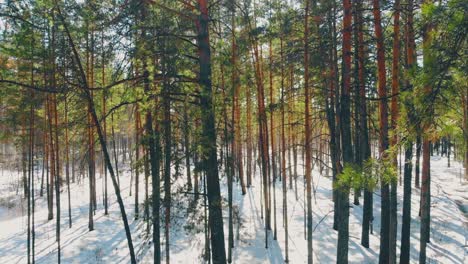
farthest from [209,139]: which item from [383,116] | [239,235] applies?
[239,235]

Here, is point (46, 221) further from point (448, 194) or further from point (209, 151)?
point (448, 194)

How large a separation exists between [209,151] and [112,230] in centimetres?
1315

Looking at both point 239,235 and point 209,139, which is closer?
point 209,139

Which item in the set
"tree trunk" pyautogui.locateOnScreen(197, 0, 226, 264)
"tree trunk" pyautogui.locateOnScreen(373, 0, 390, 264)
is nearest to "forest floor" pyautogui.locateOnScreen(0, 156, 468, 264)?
"tree trunk" pyautogui.locateOnScreen(197, 0, 226, 264)

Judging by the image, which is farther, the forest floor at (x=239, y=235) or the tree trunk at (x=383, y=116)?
the forest floor at (x=239, y=235)

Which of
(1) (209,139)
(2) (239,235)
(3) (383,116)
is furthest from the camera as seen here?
(2) (239,235)

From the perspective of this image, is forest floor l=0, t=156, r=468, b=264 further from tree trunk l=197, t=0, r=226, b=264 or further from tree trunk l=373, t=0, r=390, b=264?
tree trunk l=373, t=0, r=390, b=264

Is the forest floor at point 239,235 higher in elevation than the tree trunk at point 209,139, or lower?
lower

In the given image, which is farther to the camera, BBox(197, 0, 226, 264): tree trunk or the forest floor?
the forest floor

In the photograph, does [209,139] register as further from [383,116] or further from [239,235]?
[239,235]

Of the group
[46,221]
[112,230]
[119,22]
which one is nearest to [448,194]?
[112,230]

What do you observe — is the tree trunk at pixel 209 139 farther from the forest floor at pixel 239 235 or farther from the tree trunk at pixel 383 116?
the tree trunk at pixel 383 116

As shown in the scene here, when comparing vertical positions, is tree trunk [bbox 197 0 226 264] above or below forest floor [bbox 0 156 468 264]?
above

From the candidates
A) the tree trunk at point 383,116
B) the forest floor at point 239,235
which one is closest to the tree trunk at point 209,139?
the forest floor at point 239,235
